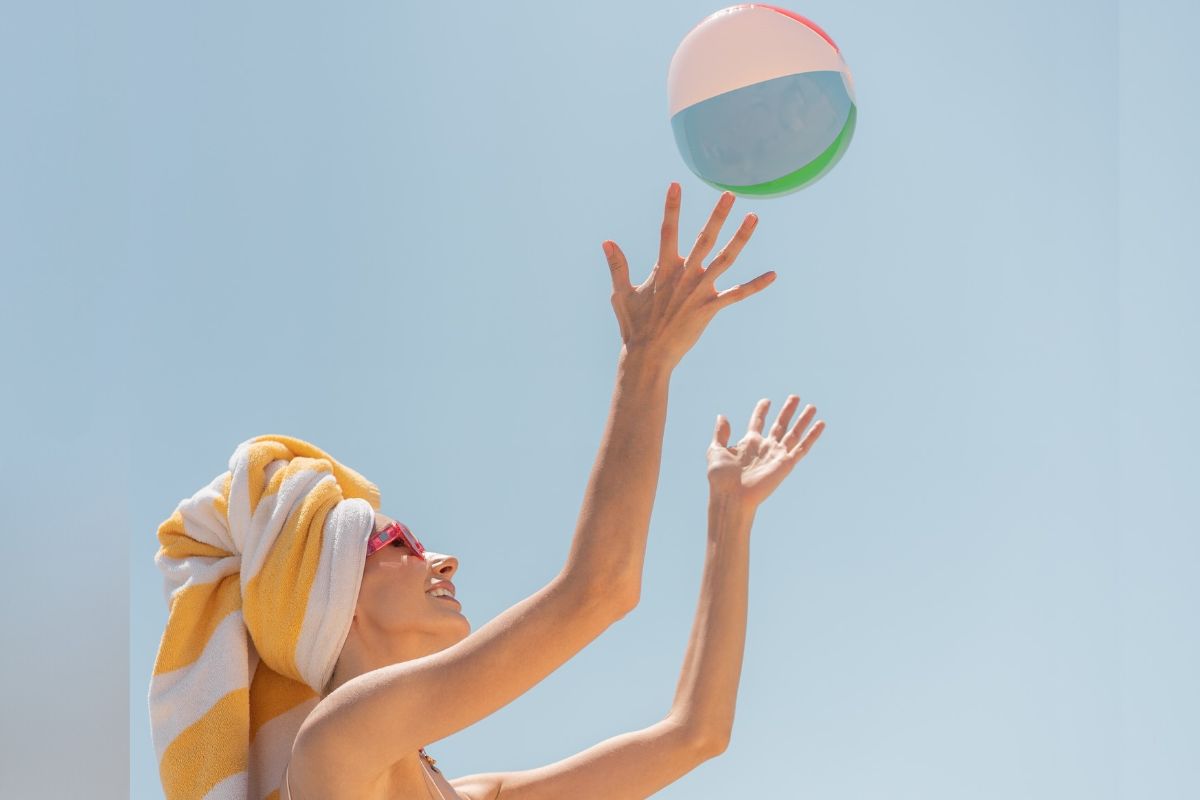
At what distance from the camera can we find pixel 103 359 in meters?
3.62

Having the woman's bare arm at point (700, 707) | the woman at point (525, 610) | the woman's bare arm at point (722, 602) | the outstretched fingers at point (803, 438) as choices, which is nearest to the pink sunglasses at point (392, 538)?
the woman at point (525, 610)

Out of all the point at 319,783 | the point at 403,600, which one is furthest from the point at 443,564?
the point at 319,783

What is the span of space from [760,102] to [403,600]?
3.20ft

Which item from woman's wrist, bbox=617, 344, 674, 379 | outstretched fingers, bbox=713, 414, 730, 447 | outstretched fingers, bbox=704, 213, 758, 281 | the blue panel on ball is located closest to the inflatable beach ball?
the blue panel on ball

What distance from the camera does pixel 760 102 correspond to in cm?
210

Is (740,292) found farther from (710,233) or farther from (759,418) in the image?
(759,418)

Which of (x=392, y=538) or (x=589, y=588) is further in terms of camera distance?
(x=392, y=538)

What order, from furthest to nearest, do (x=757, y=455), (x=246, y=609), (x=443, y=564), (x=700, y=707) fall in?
1. (x=757, y=455)
2. (x=700, y=707)
3. (x=443, y=564)
4. (x=246, y=609)

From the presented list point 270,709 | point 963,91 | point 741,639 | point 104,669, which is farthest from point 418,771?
point 963,91

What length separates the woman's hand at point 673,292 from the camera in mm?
1484

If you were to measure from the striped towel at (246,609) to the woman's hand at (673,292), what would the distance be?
1.79 feet

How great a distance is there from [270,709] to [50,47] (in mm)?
2589

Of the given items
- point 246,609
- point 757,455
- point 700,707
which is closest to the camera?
point 246,609

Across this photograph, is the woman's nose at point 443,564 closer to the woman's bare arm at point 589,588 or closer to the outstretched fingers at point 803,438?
the woman's bare arm at point 589,588
